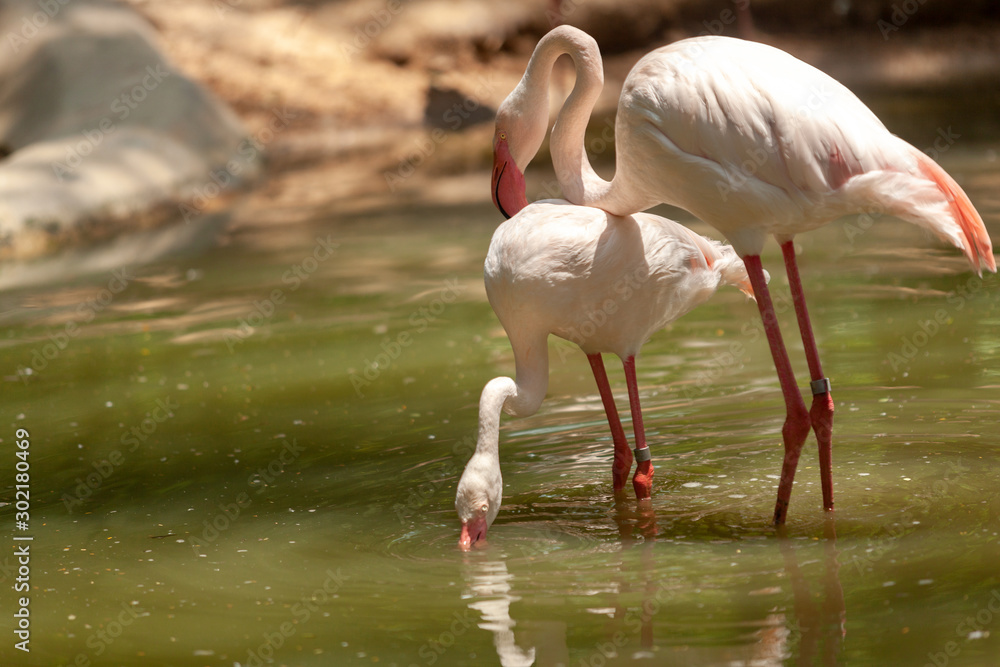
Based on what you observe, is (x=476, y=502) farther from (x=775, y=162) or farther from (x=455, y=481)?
(x=775, y=162)

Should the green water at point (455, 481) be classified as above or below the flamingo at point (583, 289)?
below

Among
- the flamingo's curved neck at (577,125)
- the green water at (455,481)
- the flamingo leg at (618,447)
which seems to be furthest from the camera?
the flamingo's curved neck at (577,125)

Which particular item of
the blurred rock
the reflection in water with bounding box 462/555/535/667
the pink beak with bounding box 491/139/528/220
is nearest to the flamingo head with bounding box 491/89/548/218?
the pink beak with bounding box 491/139/528/220

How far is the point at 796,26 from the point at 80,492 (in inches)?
826

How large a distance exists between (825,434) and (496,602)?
152 centimetres

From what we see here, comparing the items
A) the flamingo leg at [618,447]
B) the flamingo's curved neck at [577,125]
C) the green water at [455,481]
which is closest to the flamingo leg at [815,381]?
the green water at [455,481]

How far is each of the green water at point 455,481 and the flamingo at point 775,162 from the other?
57 cm

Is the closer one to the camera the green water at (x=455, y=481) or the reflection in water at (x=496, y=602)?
the reflection in water at (x=496, y=602)

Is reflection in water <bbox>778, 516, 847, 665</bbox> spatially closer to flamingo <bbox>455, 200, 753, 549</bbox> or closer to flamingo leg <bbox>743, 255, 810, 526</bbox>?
flamingo leg <bbox>743, 255, 810, 526</bbox>

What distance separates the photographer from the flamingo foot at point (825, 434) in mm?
4445

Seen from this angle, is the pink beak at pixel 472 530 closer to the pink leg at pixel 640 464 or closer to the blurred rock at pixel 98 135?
the pink leg at pixel 640 464

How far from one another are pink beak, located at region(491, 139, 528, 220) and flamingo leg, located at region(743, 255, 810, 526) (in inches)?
54.3

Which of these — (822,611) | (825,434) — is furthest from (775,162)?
(822,611)

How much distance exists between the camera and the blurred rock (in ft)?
43.1
